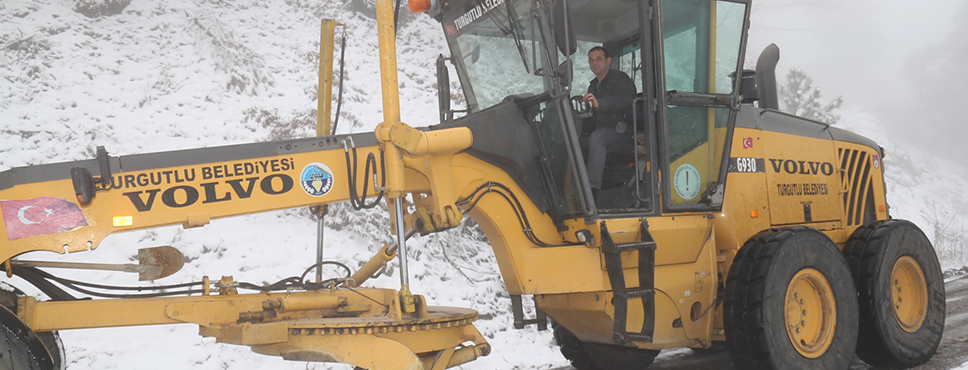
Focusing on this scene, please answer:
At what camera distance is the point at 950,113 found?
39562mm

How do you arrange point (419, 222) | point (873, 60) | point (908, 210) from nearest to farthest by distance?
point (419, 222) → point (908, 210) → point (873, 60)

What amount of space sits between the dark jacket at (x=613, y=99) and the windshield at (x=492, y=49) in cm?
51

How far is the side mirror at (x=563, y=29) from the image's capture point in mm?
4676

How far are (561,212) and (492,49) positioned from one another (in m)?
1.33

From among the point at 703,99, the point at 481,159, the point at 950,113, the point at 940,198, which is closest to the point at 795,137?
the point at 703,99

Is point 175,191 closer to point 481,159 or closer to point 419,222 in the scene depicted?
point 419,222

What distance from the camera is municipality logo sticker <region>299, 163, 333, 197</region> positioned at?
13.6 ft

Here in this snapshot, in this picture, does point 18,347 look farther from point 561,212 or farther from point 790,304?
point 790,304

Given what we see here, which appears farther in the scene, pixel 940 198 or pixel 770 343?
pixel 940 198

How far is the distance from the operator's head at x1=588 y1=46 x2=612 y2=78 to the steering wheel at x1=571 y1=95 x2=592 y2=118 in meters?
0.27

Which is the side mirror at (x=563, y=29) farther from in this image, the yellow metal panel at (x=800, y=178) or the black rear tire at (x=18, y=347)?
the black rear tire at (x=18, y=347)

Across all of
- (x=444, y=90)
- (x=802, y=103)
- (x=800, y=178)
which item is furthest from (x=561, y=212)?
(x=802, y=103)

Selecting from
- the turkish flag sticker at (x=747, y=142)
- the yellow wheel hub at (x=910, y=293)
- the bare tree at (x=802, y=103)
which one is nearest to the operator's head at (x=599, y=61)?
the turkish flag sticker at (x=747, y=142)

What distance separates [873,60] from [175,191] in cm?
4551
